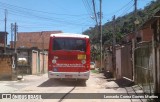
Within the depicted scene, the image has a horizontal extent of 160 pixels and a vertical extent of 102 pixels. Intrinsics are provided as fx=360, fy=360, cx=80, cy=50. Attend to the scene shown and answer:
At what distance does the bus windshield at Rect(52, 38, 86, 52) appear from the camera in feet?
72.4

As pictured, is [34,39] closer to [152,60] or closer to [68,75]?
[68,75]

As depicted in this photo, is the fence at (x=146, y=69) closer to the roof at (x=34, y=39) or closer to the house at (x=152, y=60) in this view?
the house at (x=152, y=60)

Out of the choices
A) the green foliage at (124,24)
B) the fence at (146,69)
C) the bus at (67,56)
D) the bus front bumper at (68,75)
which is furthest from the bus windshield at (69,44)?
the green foliage at (124,24)

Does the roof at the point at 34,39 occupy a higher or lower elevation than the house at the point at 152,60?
higher

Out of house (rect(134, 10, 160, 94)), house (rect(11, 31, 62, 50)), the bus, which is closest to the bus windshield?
the bus

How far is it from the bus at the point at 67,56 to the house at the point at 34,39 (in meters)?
58.8

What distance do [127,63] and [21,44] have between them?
59496 mm

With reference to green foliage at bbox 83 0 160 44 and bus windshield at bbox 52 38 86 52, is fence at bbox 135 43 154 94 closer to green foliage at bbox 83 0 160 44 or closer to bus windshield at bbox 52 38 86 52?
bus windshield at bbox 52 38 86 52

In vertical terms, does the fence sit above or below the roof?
below

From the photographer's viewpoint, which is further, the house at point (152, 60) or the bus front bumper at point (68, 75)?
the bus front bumper at point (68, 75)

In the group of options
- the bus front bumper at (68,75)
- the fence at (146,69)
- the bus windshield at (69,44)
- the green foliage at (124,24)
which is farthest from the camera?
the green foliage at (124,24)

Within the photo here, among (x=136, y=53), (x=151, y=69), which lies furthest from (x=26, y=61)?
(x=151, y=69)

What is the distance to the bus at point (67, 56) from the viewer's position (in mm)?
22031

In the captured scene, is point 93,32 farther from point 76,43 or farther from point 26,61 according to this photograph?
point 76,43
